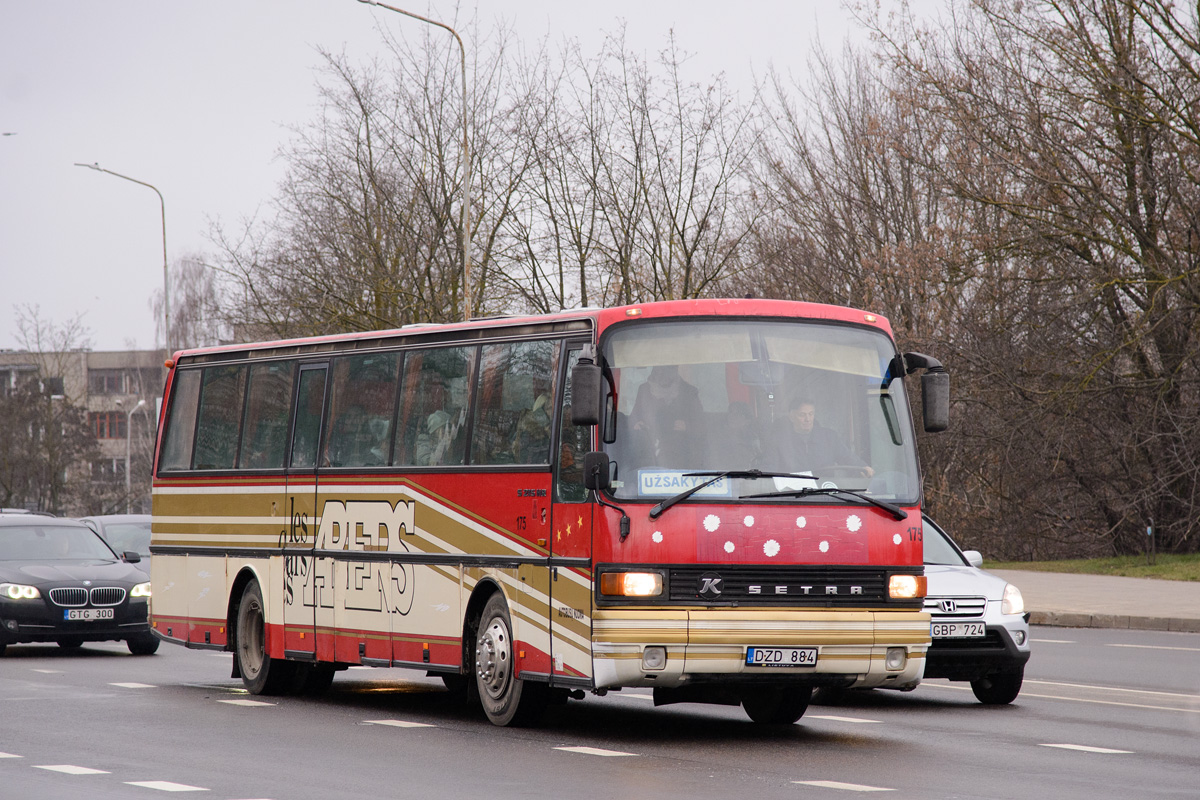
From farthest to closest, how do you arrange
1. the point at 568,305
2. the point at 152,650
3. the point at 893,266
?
the point at 568,305 < the point at 893,266 < the point at 152,650

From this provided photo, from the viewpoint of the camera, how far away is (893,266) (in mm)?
37219

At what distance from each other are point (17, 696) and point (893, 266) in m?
25.1

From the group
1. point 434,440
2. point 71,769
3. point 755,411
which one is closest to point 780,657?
point 755,411

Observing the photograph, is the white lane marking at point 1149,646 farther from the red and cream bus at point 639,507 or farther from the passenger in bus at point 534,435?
the passenger in bus at point 534,435

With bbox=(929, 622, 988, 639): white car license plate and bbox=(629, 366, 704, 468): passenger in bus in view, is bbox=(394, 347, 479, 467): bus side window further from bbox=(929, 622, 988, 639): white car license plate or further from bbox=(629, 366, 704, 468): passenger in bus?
bbox=(929, 622, 988, 639): white car license plate

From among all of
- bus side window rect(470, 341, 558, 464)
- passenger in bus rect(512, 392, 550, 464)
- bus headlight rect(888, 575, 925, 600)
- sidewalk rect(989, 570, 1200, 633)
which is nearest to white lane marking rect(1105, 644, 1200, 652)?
sidewalk rect(989, 570, 1200, 633)

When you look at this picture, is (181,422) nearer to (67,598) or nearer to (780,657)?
(67,598)

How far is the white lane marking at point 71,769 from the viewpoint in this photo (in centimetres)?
1030

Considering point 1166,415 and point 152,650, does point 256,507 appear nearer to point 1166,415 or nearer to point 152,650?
point 152,650

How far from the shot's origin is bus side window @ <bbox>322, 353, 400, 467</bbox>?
14.5m

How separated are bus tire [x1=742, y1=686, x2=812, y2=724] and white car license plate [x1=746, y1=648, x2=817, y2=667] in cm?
143

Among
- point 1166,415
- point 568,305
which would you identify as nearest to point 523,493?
point 1166,415

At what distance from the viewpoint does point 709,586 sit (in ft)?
37.7

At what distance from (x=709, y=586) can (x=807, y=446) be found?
1.19 meters
